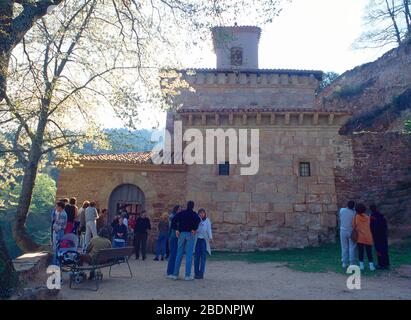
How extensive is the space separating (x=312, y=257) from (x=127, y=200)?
6.98m

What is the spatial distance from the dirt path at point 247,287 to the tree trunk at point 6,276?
0.84 meters

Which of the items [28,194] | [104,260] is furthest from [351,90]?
[104,260]

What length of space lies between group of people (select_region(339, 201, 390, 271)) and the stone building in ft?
14.7

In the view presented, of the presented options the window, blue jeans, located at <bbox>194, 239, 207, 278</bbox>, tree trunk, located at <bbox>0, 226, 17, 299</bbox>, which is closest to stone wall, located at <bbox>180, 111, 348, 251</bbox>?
blue jeans, located at <bbox>194, 239, 207, 278</bbox>

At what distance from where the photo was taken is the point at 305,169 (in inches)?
513

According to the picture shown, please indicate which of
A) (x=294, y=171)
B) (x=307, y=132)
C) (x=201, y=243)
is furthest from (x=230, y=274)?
(x=307, y=132)

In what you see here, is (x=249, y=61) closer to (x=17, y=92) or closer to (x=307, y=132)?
(x=307, y=132)

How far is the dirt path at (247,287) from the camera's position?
5523 mm

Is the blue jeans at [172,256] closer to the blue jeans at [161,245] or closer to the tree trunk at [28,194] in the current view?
the blue jeans at [161,245]

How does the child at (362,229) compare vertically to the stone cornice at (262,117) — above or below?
below

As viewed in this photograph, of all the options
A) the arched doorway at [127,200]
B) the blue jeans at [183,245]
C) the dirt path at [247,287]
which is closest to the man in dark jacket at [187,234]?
the blue jeans at [183,245]

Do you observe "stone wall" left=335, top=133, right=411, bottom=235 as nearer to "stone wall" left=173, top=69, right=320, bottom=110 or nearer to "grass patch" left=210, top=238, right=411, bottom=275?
"grass patch" left=210, top=238, right=411, bottom=275
